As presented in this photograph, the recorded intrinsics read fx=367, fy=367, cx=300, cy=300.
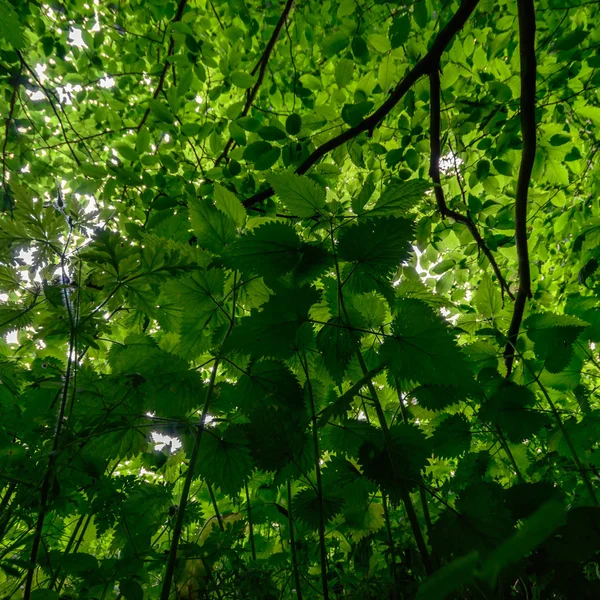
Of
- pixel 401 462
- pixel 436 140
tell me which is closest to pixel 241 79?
pixel 436 140

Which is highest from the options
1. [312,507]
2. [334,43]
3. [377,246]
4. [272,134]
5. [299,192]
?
[334,43]

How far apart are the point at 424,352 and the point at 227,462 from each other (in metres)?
0.39

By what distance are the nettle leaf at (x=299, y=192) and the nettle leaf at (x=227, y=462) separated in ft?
1.35

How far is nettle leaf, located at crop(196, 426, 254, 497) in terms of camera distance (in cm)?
63

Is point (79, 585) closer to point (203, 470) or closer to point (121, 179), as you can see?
point (203, 470)

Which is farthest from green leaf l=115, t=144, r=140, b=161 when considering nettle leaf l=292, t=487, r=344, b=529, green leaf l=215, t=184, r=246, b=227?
nettle leaf l=292, t=487, r=344, b=529

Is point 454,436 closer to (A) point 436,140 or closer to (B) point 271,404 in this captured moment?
(B) point 271,404

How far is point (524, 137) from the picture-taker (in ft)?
5.01

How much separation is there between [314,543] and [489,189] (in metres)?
1.97

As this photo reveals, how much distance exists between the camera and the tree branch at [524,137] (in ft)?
4.30

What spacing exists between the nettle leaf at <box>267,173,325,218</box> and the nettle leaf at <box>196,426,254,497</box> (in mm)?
413

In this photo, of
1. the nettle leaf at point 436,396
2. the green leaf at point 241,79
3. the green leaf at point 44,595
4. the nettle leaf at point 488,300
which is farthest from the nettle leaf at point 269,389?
the green leaf at point 241,79

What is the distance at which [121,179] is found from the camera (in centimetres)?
155

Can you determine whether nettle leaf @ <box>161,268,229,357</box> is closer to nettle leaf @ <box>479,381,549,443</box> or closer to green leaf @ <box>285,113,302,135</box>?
nettle leaf @ <box>479,381,549,443</box>
